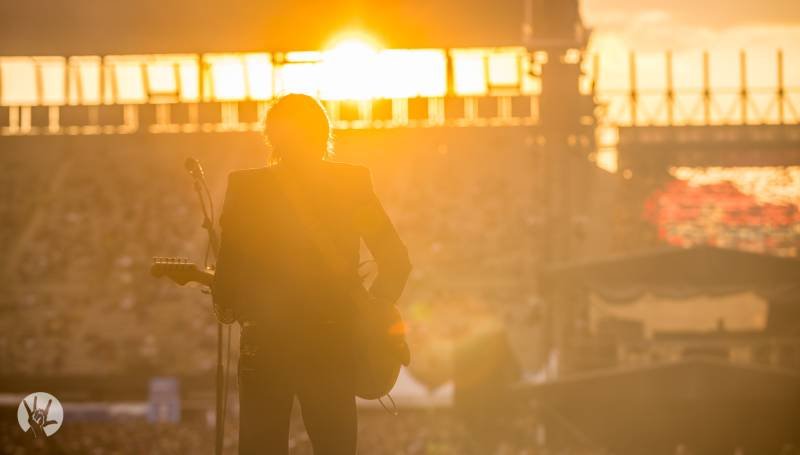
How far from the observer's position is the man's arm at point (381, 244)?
357 cm

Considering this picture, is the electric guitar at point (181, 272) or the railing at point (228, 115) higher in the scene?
the railing at point (228, 115)

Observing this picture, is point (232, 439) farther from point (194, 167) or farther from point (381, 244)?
point (381, 244)

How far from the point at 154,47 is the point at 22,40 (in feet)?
13.7

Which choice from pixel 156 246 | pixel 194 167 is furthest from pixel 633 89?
pixel 194 167

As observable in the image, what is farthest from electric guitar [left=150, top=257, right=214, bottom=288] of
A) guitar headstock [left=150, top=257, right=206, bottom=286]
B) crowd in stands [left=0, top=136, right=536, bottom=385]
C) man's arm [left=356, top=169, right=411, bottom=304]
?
crowd in stands [left=0, top=136, right=536, bottom=385]

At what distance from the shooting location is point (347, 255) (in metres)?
3.55

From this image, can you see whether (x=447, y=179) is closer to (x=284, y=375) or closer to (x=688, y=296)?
(x=688, y=296)

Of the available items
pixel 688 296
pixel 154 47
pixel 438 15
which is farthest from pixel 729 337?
pixel 154 47

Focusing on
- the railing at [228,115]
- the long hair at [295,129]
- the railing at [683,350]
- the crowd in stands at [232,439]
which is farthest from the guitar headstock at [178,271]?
the railing at [228,115]

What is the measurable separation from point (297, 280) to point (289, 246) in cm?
10

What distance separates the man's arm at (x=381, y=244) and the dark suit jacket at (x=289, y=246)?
2 cm

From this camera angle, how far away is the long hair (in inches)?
140

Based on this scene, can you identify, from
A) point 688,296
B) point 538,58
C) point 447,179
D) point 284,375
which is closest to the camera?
point 284,375

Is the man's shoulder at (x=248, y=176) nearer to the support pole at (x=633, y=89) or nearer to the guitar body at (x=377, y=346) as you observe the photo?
the guitar body at (x=377, y=346)
